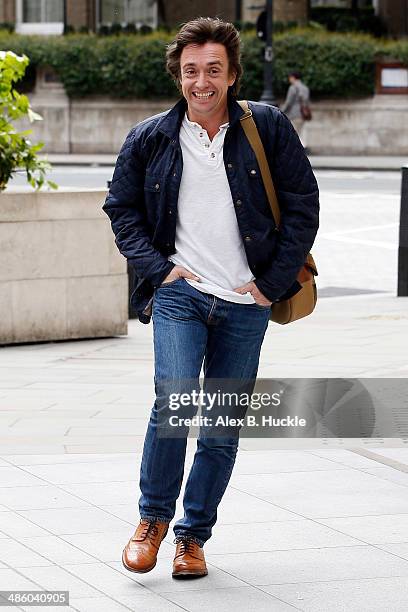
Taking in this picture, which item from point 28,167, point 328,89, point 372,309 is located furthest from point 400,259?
point 328,89

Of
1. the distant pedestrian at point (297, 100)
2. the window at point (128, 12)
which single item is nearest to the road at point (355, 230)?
the distant pedestrian at point (297, 100)

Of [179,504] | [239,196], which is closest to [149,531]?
[179,504]

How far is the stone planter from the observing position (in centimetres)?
1023

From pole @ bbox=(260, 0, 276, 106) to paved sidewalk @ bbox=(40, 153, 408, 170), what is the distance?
5.46 ft

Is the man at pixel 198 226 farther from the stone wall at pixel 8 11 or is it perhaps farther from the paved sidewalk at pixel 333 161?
the stone wall at pixel 8 11

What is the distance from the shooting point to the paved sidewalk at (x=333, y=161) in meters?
30.7

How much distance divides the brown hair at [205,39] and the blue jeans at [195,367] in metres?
0.74

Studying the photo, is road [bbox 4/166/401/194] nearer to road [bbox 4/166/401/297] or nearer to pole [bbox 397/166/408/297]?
road [bbox 4/166/401/297]

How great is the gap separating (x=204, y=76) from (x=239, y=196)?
42 centimetres

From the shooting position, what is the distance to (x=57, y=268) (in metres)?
10.4

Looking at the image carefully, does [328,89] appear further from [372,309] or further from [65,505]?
[65,505]

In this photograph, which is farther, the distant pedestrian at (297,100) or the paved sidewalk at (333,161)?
the distant pedestrian at (297,100)

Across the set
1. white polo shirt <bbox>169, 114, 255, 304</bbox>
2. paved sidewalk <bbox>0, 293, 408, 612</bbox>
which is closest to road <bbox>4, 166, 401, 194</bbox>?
paved sidewalk <bbox>0, 293, 408, 612</bbox>

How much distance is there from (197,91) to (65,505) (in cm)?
→ 186
